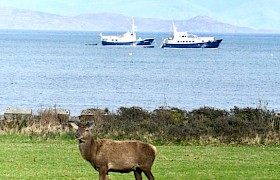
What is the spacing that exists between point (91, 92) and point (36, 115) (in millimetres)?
45917

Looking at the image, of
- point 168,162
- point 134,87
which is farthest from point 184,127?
point 134,87

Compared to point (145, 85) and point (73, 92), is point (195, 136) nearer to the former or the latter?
point (73, 92)

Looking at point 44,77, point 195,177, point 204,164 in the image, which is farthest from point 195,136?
point 44,77

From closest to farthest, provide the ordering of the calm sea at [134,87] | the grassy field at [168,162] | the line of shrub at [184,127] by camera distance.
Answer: the grassy field at [168,162] → the line of shrub at [184,127] → the calm sea at [134,87]

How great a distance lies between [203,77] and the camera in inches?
4161

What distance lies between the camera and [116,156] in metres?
15.7

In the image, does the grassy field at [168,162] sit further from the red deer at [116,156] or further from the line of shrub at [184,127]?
the red deer at [116,156]

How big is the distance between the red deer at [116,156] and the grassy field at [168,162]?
273 centimetres

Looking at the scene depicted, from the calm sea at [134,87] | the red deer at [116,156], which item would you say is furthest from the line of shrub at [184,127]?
the calm sea at [134,87]

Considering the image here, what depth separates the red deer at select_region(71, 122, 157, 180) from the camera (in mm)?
15578

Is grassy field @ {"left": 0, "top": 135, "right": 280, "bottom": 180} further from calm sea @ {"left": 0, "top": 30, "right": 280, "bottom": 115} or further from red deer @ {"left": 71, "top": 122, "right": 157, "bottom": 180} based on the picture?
calm sea @ {"left": 0, "top": 30, "right": 280, "bottom": 115}

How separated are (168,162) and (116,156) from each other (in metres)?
5.76

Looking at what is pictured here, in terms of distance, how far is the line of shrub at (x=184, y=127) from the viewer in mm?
26906

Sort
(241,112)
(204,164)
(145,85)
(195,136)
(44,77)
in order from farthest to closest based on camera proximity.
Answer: (44,77), (145,85), (241,112), (195,136), (204,164)
